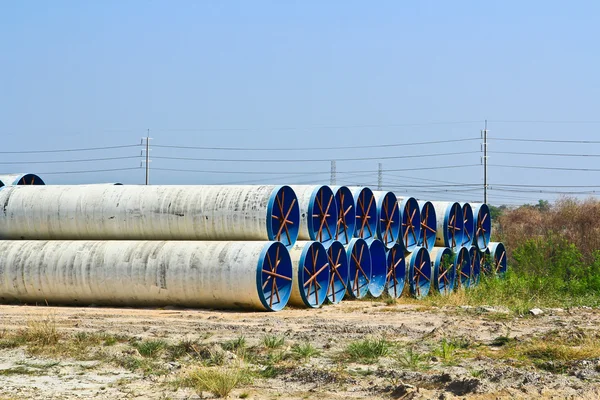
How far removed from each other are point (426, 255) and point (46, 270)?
10720 mm

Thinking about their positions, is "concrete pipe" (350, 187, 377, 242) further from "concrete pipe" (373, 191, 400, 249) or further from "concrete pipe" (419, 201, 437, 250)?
"concrete pipe" (419, 201, 437, 250)

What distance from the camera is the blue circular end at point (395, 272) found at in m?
22.4

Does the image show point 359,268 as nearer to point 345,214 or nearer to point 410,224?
point 345,214

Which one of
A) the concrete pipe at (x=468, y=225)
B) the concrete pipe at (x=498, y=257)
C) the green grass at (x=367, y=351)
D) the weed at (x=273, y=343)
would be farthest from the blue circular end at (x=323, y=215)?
the concrete pipe at (x=498, y=257)

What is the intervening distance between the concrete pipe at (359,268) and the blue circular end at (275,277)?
2873 mm

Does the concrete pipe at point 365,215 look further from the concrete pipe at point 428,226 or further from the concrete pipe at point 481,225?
the concrete pipe at point 481,225

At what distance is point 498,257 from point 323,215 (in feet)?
38.7

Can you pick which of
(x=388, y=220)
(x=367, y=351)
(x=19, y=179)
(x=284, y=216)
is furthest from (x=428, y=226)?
(x=367, y=351)

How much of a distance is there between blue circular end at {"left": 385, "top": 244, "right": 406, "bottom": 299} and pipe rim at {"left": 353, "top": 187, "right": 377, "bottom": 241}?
1164 mm

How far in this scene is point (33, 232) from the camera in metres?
18.6

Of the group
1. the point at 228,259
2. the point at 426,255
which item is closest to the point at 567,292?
the point at 426,255

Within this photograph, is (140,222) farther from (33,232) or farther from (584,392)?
(584,392)

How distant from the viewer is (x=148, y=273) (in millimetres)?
16703

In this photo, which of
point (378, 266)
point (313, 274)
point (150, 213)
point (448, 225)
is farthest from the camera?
point (448, 225)
